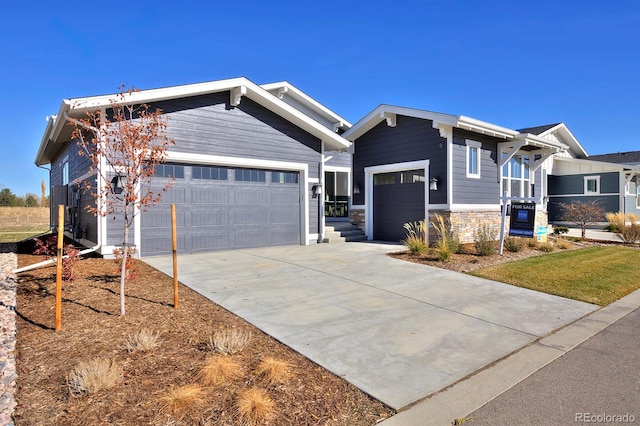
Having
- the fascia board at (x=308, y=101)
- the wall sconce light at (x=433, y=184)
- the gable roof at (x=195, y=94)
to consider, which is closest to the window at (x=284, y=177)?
the gable roof at (x=195, y=94)

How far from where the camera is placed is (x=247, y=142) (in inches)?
433

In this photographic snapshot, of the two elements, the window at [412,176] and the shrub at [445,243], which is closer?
the shrub at [445,243]

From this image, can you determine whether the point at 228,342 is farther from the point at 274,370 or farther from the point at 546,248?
the point at 546,248

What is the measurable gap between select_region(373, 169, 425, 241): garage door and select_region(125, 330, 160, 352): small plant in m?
10.6

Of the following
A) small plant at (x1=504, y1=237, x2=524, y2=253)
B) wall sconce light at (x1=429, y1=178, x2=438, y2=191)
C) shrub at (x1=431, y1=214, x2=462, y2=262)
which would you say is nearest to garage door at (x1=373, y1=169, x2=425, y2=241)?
wall sconce light at (x1=429, y1=178, x2=438, y2=191)

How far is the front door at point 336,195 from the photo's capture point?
52.4 feet

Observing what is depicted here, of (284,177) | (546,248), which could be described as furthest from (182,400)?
(546,248)

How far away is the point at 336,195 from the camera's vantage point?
16.2m

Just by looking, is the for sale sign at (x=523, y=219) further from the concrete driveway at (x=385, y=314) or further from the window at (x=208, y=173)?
the window at (x=208, y=173)

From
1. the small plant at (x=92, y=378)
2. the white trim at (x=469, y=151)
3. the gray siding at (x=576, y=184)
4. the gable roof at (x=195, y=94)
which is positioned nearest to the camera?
the small plant at (x=92, y=378)

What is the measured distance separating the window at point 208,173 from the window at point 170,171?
33 cm

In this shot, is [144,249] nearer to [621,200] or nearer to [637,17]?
[637,17]

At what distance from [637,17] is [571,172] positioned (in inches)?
632

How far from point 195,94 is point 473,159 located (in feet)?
30.1
